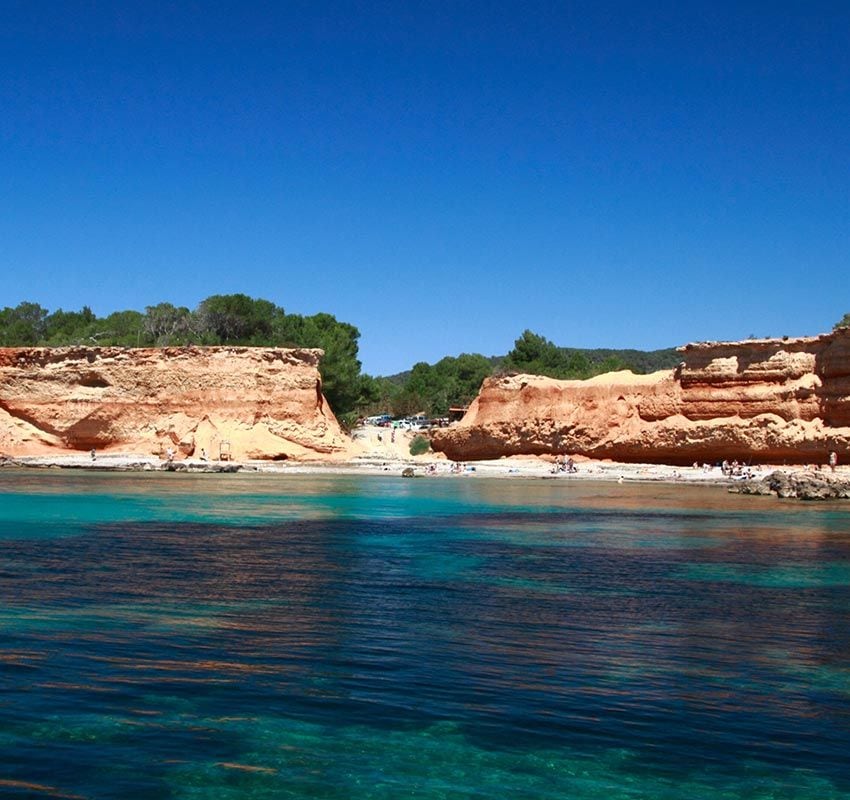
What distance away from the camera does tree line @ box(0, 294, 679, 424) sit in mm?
61538

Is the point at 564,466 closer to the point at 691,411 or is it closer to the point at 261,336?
the point at 691,411

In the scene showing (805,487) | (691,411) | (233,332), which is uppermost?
(233,332)

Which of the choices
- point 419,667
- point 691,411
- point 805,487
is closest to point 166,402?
point 691,411

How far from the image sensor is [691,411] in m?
45.4

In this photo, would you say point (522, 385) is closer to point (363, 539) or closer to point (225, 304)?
point (225, 304)

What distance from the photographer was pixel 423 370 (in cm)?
10681

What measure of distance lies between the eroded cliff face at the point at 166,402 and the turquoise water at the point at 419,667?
92.9 feet

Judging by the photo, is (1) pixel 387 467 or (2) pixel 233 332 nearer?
(1) pixel 387 467

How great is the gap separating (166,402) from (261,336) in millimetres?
15968

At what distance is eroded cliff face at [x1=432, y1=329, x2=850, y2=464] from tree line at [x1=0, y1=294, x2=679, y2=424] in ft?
18.5

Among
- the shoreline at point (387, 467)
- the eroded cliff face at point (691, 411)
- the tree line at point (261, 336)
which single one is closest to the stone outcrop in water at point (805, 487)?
the shoreline at point (387, 467)

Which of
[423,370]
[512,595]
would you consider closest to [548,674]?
[512,595]

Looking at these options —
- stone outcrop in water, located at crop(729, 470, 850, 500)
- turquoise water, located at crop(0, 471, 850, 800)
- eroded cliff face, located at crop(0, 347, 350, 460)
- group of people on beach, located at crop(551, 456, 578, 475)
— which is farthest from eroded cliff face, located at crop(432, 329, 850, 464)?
turquoise water, located at crop(0, 471, 850, 800)

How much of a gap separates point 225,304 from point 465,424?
21476 mm
